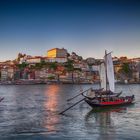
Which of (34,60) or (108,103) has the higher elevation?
(34,60)

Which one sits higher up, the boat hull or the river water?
the boat hull

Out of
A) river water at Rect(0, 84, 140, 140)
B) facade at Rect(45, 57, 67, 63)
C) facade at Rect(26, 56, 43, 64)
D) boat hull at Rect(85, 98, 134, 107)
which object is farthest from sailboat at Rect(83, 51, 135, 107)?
facade at Rect(45, 57, 67, 63)

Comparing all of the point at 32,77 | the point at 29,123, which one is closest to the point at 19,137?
the point at 29,123

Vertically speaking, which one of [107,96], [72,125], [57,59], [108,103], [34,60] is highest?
[57,59]

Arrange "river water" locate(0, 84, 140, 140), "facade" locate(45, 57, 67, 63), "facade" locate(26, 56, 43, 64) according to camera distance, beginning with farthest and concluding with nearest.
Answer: "facade" locate(45, 57, 67, 63) < "facade" locate(26, 56, 43, 64) < "river water" locate(0, 84, 140, 140)

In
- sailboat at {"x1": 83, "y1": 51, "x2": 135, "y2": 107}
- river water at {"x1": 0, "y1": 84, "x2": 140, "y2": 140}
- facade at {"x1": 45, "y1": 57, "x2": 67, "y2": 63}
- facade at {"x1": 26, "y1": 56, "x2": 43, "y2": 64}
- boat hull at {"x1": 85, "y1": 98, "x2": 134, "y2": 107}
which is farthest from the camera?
facade at {"x1": 45, "y1": 57, "x2": 67, "y2": 63}

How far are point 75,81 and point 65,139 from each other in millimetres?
149281

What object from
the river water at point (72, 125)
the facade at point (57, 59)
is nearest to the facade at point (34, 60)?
the facade at point (57, 59)

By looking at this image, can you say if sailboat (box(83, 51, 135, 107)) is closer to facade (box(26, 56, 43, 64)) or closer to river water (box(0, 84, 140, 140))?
river water (box(0, 84, 140, 140))

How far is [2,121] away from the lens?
2983 cm

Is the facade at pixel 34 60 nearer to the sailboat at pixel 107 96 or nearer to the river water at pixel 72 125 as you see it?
the sailboat at pixel 107 96

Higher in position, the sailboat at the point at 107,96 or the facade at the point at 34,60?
the facade at the point at 34,60

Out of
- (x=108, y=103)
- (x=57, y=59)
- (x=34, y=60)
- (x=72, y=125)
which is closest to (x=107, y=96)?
(x=108, y=103)

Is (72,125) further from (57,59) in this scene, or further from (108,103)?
(57,59)
